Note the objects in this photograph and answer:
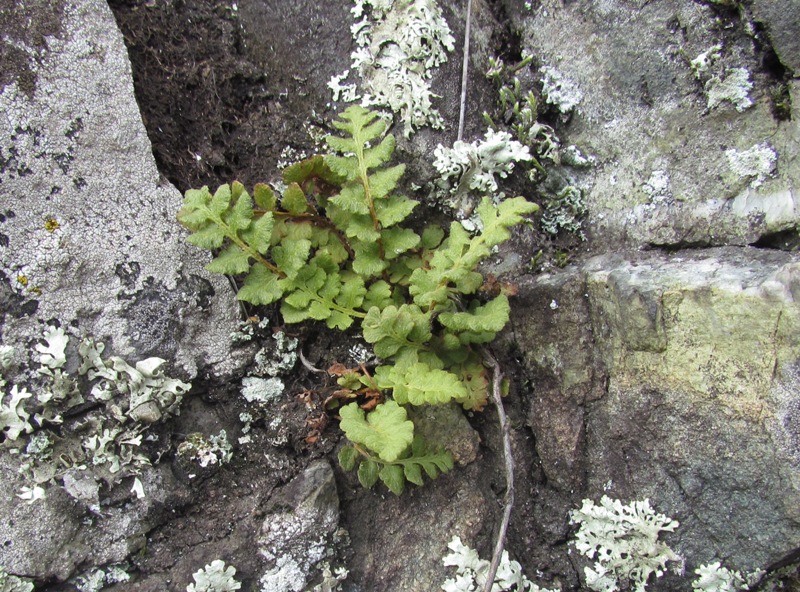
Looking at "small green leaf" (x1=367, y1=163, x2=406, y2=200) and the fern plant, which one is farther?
"small green leaf" (x1=367, y1=163, x2=406, y2=200)

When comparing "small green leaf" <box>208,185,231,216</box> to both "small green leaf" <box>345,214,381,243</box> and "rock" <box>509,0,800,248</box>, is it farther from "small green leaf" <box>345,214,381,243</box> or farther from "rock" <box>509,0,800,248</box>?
"rock" <box>509,0,800,248</box>

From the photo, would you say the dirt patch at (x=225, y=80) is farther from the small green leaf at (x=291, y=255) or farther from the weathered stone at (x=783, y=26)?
the weathered stone at (x=783, y=26)

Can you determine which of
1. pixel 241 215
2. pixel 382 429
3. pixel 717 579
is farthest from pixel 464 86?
pixel 717 579

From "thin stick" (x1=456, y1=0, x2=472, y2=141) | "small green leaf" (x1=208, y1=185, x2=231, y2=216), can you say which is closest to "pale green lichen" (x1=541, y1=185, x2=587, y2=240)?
"thin stick" (x1=456, y1=0, x2=472, y2=141)

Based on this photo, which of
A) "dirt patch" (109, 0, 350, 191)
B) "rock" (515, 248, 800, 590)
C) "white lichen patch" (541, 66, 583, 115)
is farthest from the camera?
"white lichen patch" (541, 66, 583, 115)

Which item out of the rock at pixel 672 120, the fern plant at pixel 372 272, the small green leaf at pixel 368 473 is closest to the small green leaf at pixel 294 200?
the fern plant at pixel 372 272

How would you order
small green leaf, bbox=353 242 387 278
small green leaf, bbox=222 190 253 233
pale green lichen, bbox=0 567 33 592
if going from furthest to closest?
small green leaf, bbox=353 242 387 278
small green leaf, bbox=222 190 253 233
pale green lichen, bbox=0 567 33 592
